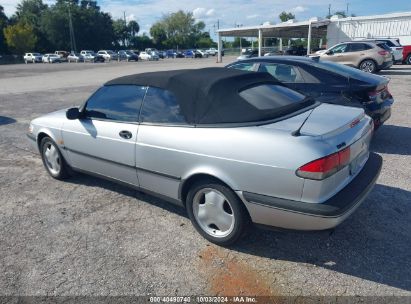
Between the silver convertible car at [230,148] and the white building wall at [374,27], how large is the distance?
24136 millimetres

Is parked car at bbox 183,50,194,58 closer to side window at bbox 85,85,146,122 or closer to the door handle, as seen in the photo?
side window at bbox 85,85,146,122

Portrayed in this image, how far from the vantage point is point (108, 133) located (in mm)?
3756

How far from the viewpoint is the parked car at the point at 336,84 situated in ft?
17.7

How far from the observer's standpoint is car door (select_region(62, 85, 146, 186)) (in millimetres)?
3600

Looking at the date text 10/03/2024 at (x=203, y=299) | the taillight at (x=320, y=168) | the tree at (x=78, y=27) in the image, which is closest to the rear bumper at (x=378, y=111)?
the taillight at (x=320, y=168)

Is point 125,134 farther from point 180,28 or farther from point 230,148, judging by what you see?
point 180,28

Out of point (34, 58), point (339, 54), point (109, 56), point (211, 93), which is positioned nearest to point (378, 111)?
point (211, 93)

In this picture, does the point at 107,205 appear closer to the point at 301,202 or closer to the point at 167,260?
the point at 167,260

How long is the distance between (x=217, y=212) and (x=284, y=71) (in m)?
3.75

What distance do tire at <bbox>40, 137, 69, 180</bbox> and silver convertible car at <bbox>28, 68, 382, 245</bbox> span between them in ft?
2.29

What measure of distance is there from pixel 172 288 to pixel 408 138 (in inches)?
216

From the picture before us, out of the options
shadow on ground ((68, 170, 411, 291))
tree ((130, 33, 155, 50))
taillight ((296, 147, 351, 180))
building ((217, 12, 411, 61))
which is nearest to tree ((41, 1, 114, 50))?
tree ((130, 33, 155, 50))

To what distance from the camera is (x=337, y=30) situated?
24875 mm

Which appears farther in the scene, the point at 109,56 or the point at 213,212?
the point at 109,56
